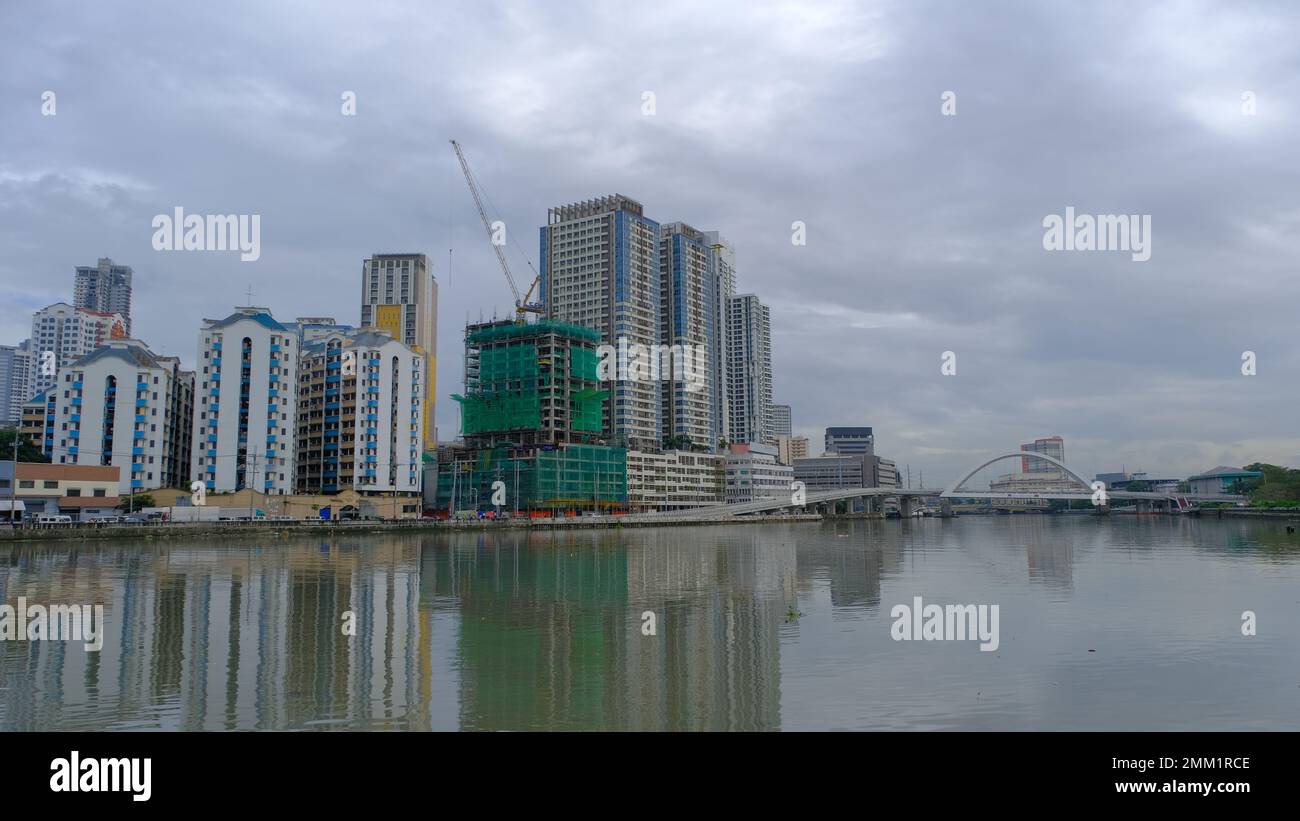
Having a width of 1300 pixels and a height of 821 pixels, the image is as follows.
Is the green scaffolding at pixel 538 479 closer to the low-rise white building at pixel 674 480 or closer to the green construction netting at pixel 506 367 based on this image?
the low-rise white building at pixel 674 480

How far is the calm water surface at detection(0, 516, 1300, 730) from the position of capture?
17.0 m

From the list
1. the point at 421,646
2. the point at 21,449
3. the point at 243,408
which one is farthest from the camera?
the point at 243,408

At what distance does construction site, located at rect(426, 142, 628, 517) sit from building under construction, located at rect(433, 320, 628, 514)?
193 mm

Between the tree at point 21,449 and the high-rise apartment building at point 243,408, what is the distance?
18.8 metres

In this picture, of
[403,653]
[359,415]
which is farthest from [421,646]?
[359,415]

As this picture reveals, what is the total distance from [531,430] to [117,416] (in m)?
69.6

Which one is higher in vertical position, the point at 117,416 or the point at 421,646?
the point at 117,416

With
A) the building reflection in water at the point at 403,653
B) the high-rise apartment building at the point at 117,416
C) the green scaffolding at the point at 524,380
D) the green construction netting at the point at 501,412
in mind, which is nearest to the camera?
the building reflection in water at the point at 403,653

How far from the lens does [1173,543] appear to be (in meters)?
82.9

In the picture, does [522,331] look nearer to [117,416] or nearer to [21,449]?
[117,416]

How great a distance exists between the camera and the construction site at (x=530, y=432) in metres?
151

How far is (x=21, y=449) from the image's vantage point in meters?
112

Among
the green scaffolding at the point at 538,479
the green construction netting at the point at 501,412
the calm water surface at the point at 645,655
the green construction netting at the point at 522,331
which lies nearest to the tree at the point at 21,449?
the green scaffolding at the point at 538,479
